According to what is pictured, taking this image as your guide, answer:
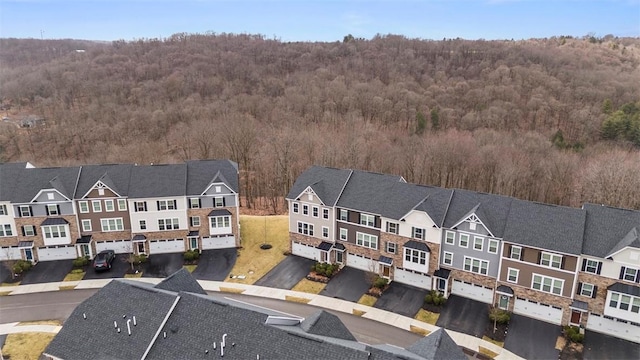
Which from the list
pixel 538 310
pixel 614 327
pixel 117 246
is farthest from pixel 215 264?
pixel 614 327

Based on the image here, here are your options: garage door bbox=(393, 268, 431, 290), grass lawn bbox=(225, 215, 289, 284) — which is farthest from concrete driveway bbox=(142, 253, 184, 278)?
garage door bbox=(393, 268, 431, 290)

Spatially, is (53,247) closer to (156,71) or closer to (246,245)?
(246,245)

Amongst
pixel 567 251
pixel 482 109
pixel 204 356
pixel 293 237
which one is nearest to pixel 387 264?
pixel 293 237

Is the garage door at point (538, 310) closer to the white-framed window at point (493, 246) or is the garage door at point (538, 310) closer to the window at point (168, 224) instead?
the white-framed window at point (493, 246)

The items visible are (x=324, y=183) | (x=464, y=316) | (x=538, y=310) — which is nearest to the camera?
A: (x=538, y=310)

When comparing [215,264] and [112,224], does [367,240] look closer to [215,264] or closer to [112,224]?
[215,264]

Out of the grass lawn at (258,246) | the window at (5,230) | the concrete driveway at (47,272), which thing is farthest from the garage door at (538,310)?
the window at (5,230)

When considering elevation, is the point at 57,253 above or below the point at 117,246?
below
